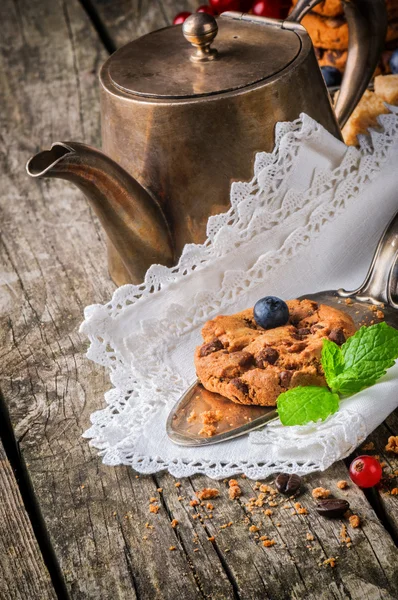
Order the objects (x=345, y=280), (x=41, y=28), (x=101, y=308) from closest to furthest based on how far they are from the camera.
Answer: (x=101, y=308) → (x=345, y=280) → (x=41, y=28)

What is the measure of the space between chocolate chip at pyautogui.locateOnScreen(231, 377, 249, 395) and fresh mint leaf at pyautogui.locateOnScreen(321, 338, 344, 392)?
0.09 metres

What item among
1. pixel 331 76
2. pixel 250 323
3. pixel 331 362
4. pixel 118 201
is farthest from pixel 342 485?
pixel 331 76

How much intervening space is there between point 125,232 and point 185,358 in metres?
0.19

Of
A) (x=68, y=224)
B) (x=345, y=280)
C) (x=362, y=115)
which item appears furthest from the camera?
(x=68, y=224)

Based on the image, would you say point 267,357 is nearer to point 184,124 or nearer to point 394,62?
point 184,124

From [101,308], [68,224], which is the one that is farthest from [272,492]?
[68,224]

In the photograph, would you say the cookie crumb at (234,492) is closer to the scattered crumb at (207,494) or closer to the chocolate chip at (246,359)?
the scattered crumb at (207,494)

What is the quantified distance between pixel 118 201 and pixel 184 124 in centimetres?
13

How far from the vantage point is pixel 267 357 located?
888mm

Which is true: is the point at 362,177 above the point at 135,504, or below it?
above

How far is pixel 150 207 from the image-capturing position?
3.46 feet

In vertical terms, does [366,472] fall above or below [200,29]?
below

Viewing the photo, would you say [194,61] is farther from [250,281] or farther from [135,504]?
[135,504]

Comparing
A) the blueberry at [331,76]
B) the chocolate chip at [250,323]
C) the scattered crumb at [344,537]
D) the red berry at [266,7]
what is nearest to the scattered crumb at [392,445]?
the scattered crumb at [344,537]
